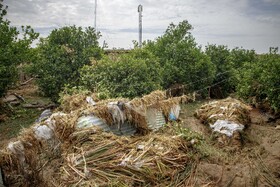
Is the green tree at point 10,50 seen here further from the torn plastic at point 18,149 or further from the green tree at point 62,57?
the torn plastic at point 18,149

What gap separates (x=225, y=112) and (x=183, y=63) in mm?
6770

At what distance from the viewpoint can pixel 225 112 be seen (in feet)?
29.3

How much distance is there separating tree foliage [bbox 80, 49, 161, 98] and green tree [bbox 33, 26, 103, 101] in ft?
6.01

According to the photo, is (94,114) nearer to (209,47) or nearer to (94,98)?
(94,98)

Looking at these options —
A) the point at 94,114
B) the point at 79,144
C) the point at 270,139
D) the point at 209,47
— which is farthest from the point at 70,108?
the point at 209,47

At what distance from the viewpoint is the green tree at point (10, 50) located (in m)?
10.5

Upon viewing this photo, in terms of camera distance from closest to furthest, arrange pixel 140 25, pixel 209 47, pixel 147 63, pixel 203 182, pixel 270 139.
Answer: pixel 203 182
pixel 270 139
pixel 147 63
pixel 209 47
pixel 140 25

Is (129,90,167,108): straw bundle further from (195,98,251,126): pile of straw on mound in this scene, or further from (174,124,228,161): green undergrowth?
(195,98,251,126): pile of straw on mound

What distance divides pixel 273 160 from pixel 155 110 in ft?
11.2

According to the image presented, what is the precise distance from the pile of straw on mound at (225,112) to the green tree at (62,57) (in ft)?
18.7

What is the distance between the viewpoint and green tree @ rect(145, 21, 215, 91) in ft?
49.3

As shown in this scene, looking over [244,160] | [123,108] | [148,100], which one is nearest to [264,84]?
[244,160]

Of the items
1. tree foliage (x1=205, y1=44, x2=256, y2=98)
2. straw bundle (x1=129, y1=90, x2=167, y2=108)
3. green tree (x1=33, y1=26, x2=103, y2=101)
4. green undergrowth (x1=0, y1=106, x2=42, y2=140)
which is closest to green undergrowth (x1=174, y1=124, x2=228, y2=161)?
straw bundle (x1=129, y1=90, x2=167, y2=108)

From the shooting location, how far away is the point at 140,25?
1916cm
